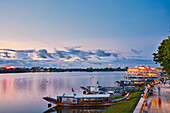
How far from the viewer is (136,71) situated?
152 meters

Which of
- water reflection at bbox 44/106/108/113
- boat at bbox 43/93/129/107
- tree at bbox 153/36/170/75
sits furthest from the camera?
boat at bbox 43/93/129/107

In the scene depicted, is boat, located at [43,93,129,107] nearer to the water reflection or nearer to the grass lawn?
the water reflection

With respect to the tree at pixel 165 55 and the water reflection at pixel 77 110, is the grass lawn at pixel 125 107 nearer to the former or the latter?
the tree at pixel 165 55

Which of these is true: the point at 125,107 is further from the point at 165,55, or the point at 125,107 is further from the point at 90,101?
the point at 90,101

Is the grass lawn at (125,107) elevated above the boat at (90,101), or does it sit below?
above

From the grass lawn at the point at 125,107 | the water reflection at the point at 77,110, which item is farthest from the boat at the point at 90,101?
the grass lawn at the point at 125,107

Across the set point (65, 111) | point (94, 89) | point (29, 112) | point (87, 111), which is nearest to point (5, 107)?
point (29, 112)

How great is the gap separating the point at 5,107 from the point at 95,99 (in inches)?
775

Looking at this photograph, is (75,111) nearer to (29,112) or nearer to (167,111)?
(29,112)

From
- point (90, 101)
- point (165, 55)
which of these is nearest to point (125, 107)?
point (165, 55)

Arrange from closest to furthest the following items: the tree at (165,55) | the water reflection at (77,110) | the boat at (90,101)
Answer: the tree at (165,55) → the water reflection at (77,110) → the boat at (90,101)

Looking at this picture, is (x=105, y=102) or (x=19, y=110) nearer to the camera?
(x=105, y=102)

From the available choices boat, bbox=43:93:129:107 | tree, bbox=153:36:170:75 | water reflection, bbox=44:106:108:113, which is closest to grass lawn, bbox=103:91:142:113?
tree, bbox=153:36:170:75

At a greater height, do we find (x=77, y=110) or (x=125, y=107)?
(x=125, y=107)
